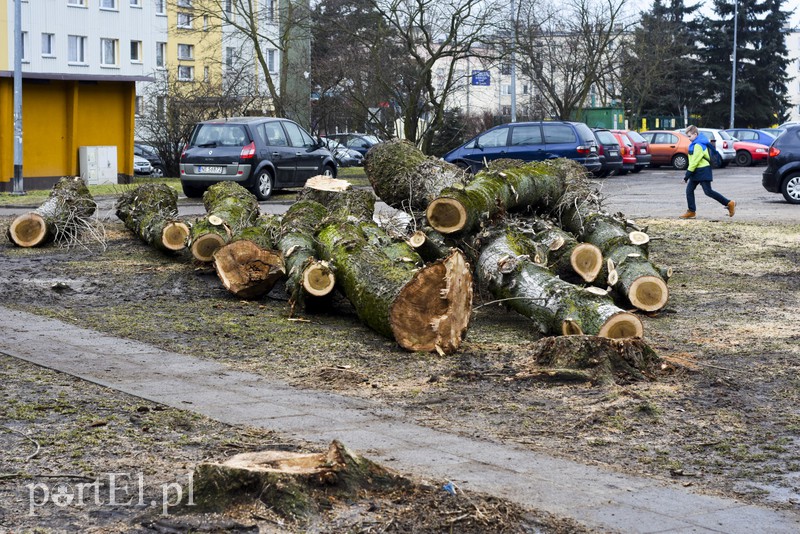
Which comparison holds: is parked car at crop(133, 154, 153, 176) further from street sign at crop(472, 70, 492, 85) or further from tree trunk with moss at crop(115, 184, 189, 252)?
tree trunk with moss at crop(115, 184, 189, 252)

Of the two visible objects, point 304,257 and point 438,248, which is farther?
point 438,248

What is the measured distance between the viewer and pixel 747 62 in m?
77.4

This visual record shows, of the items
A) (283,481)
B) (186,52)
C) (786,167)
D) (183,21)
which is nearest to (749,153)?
(786,167)

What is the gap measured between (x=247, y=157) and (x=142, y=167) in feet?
56.4

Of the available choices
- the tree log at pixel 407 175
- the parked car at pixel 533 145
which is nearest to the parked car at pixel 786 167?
the parked car at pixel 533 145

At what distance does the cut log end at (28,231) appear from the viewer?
1543cm

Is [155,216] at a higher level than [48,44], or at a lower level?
lower

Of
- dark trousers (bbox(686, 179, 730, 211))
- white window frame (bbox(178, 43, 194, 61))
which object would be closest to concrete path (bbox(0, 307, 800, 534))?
dark trousers (bbox(686, 179, 730, 211))

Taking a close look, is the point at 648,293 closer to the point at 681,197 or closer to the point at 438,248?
the point at 438,248

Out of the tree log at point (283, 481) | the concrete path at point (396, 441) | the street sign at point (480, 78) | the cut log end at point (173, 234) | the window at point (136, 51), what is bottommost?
the concrete path at point (396, 441)

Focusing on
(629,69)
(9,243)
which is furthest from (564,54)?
(9,243)

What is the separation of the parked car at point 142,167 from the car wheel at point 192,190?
50.9ft

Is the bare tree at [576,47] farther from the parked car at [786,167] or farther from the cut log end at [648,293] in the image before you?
the cut log end at [648,293]

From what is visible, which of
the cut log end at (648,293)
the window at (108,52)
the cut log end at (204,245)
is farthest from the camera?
the window at (108,52)
